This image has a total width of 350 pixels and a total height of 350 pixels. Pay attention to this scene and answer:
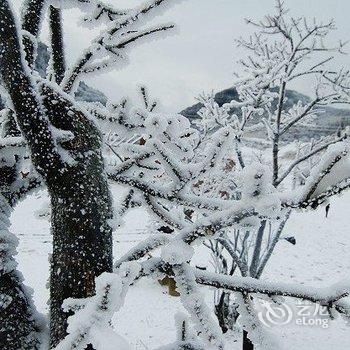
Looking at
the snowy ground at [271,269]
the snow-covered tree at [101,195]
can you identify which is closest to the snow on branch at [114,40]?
the snow-covered tree at [101,195]

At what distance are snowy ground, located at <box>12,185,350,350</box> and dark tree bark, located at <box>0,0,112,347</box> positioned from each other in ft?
2.79

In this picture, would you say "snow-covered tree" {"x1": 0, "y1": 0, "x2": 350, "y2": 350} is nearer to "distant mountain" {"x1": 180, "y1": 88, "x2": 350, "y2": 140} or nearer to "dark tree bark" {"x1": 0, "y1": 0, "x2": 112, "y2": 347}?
"dark tree bark" {"x1": 0, "y1": 0, "x2": 112, "y2": 347}

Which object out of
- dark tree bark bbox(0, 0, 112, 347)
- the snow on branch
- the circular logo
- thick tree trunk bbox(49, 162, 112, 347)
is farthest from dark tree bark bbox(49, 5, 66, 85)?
the circular logo

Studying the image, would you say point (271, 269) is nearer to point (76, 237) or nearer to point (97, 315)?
point (76, 237)

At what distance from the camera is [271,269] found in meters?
11.5

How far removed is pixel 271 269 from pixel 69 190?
11.2m

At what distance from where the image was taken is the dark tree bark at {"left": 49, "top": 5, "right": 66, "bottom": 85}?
66.2 inches

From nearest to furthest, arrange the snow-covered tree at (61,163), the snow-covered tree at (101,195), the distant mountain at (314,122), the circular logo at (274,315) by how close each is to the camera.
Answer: the snow-covered tree at (101,195) → the snow-covered tree at (61,163) → the circular logo at (274,315) → the distant mountain at (314,122)

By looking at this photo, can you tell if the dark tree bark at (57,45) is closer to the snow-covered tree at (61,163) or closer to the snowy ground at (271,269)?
the snow-covered tree at (61,163)

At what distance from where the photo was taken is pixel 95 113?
1.67m

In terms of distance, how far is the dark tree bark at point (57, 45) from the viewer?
66.2 inches

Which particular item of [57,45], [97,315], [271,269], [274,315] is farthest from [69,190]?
[271,269]

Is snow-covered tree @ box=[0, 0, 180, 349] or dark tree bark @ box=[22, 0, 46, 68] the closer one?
snow-covered tree @ box=[0, 0, 180, 349]

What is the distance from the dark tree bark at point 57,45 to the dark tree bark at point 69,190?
1.85 ft
